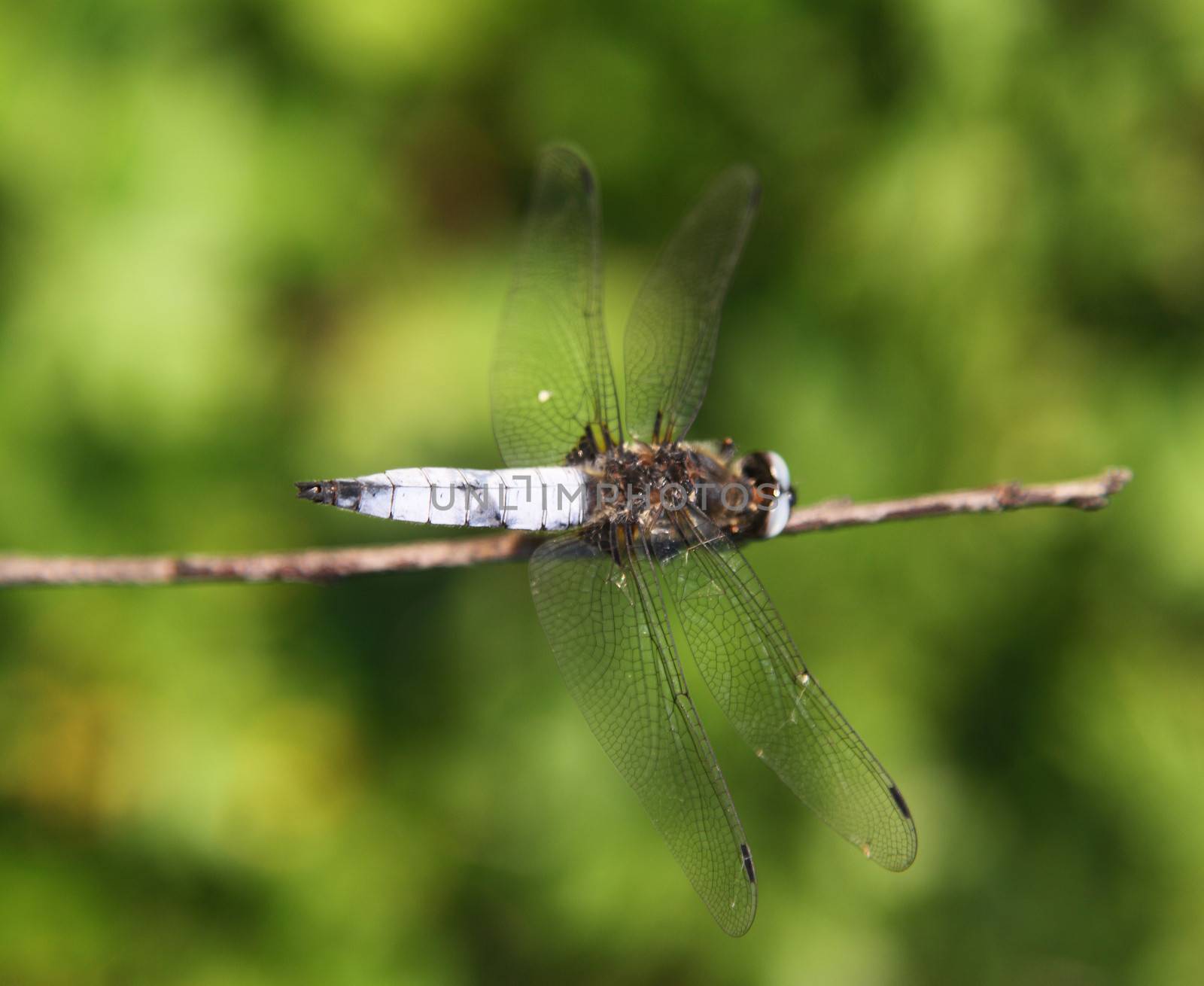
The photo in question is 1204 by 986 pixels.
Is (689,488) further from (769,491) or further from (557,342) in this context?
(557,342)

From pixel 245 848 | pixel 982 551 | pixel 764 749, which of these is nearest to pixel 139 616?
pixel 245 848

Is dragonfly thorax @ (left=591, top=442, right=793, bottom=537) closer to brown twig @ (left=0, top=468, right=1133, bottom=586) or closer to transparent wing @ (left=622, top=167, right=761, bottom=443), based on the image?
transparent wing @ (left=622, top=167, right=761, bottom=443)

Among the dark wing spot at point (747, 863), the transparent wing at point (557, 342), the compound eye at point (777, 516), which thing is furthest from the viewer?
the transparent wing at point (557, 342)

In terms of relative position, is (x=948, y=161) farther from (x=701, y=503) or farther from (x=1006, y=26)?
(x=701, y=503)

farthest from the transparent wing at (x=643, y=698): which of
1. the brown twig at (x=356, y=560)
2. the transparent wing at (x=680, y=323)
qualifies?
the transparent wing at (x=680, y=323)

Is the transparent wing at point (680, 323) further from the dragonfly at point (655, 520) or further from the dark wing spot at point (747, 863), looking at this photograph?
the dark wing spot at point (747, 863)

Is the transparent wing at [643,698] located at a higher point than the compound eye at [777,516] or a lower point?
lower

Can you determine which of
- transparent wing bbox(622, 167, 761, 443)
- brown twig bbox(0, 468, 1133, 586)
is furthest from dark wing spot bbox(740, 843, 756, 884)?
transparent wing bbox(622, 167, 761, 443)
